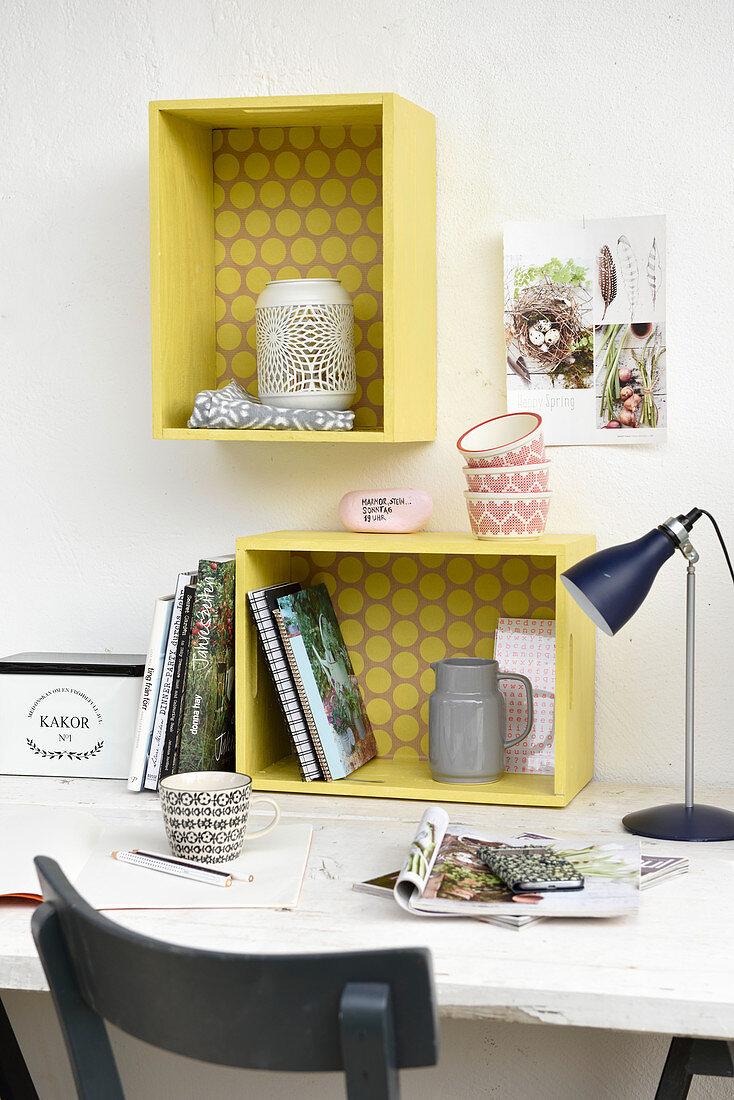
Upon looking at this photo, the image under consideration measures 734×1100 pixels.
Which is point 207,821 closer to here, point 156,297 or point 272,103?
point 156,297

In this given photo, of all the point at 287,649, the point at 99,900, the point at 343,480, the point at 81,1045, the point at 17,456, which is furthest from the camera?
the point at 17,456

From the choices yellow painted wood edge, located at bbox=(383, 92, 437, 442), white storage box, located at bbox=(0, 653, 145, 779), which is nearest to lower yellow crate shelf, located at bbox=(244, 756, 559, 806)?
white storage box, located at bbox=(0, 653, 145, 779)

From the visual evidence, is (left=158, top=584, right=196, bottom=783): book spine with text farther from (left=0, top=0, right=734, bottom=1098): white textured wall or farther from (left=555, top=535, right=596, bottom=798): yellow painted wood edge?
(left=555, top=535, right=596, bottom=798): yellow painted wood edge

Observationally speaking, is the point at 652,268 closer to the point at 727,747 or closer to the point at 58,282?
the point at 727,747

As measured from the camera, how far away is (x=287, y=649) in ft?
4.77

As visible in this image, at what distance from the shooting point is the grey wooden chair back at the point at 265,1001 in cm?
62

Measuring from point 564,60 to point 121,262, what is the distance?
0.69 metres

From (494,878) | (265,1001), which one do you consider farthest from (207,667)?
(265,1001)

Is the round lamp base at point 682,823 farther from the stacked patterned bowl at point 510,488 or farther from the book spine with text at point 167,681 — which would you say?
the book spine with text at point 167,681

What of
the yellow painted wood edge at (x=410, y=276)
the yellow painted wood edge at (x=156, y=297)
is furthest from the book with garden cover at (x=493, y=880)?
the yellow painted wood edge at (x=156, y=297)

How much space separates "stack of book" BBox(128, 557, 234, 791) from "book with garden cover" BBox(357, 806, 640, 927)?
393 millimetres

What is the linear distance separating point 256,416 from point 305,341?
118 millimetres

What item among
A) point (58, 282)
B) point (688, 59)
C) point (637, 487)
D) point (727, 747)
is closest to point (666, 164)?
point (688, 59)

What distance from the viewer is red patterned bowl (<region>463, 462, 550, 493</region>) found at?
1390 mm
